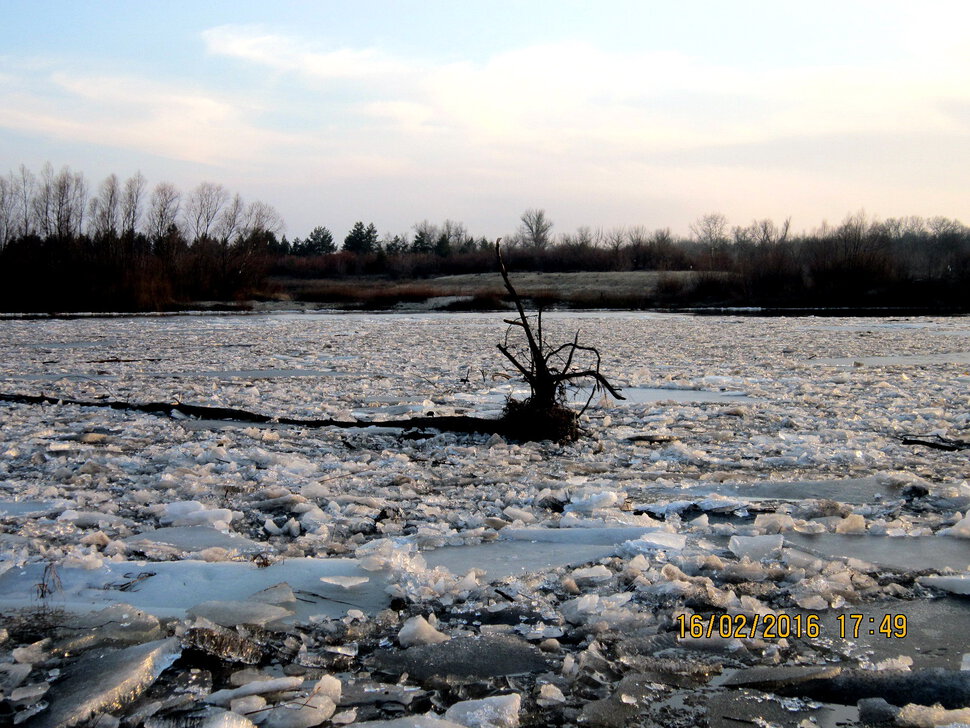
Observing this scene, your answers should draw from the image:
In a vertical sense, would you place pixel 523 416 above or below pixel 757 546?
above

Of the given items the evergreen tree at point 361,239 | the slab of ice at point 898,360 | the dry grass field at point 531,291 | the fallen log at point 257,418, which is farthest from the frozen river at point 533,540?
the evergreen tree at point 361,239

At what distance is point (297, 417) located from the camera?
6.01 m

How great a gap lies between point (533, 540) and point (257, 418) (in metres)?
3.26

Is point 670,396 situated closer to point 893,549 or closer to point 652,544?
point 893,549

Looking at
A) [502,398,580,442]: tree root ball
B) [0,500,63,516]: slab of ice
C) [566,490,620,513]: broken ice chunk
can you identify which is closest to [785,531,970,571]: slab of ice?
[566,490,620,513]: broken ice chunk

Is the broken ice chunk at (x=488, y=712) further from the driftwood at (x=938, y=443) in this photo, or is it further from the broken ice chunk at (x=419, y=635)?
the driftwood at (x=938, y=443)

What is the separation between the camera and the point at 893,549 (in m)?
3.09

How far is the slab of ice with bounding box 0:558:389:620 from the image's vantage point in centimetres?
254

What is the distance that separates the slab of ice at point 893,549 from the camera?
9.65ft

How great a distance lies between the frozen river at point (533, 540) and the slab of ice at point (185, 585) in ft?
0.04

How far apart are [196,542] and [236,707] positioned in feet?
4.43

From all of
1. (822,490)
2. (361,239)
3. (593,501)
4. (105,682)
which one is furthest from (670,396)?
(361,239)

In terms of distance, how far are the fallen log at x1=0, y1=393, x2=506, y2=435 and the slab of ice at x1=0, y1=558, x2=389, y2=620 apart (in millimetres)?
2517

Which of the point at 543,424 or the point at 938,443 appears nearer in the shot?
the point at 938,443
